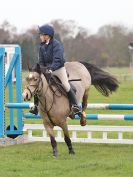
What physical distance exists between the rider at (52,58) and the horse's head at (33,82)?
0.24 meters

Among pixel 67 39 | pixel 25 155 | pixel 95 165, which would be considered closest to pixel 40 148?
pixel 25 155

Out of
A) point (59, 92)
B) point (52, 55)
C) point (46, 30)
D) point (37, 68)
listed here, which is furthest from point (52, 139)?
point (46, 30)

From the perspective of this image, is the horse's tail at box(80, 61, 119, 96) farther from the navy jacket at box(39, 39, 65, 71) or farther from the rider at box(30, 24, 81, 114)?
the navy jacket at box(39, 39, 65, 71)

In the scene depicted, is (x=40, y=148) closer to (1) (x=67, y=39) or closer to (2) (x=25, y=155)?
(2) (x=25, y=155)

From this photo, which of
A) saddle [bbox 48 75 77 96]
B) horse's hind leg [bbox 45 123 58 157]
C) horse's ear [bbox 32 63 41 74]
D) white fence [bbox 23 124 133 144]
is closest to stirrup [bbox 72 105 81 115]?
saddle [bbox 48 75 77 96]

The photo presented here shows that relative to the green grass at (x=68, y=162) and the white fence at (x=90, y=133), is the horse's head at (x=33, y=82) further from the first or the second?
the white fence at (x=90, y=133)

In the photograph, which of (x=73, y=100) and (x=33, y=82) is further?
(x=73, y=100)

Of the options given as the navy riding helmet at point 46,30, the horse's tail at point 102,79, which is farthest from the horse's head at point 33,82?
the horse's tail at point 102,79

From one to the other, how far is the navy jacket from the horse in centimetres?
29

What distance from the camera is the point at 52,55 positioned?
345 inches

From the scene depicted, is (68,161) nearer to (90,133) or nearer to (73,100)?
(73,100)

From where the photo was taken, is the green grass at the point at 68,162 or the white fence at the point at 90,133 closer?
the green grass at the point at 68,162

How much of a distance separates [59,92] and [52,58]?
0.60 metres

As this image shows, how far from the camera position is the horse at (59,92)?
834cm
